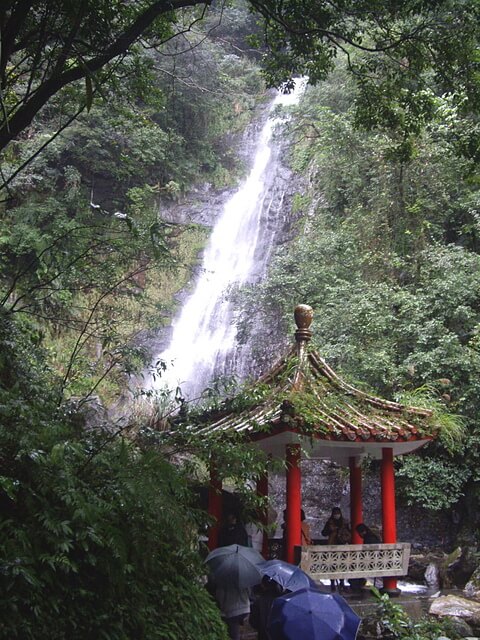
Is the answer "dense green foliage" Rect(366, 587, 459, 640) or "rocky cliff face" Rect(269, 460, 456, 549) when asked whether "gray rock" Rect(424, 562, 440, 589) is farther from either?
"dense green foliage" Rect(366, 587, 459, 640)

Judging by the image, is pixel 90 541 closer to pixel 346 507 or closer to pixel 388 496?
pixel 388 496

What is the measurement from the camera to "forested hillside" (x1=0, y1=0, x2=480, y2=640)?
3766 millimetres

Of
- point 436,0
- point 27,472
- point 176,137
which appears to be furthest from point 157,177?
point 27,472

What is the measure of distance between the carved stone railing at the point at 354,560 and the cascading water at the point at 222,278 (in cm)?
1090

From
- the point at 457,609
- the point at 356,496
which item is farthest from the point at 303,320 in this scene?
the point at 457,609

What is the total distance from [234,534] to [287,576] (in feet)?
5.00

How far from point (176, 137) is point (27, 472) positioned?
72.4 ft

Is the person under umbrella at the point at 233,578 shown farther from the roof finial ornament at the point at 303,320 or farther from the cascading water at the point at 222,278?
the cascading water at the point at 222,278

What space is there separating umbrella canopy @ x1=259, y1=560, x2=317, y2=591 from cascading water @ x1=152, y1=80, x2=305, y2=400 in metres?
13.2

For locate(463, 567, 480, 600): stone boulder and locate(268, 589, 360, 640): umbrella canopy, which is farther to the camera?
locate(463, 567, 480, 600): stone boulder

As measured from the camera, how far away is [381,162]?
1791 centimetres

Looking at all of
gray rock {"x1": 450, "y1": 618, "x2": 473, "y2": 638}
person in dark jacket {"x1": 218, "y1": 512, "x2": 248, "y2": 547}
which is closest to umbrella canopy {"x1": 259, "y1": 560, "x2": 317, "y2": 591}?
person in dark jacket {"x1": 218, "y1": 512, "x2": 248, "y2": 547}

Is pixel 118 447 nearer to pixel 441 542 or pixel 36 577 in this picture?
pixel 36 577

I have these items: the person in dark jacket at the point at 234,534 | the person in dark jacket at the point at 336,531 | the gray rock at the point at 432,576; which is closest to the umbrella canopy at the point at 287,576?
the person in dark jacket at the point at 234,534
